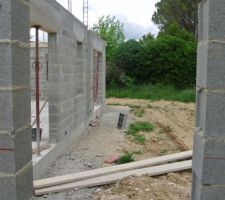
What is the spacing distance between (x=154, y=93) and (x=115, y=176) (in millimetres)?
17363

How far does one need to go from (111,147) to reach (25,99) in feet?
20.6

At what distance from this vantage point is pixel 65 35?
845cm

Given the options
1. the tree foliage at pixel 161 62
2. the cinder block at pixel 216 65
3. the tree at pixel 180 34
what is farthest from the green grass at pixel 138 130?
the tree at pixel 180 34

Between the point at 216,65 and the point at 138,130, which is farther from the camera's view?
the point at 138,130

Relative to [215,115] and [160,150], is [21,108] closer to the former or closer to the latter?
[215,115]

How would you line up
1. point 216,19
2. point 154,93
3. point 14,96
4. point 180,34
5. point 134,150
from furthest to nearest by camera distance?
point 180,34
point 154,93
point 134,150
point 216,19
point 14,96

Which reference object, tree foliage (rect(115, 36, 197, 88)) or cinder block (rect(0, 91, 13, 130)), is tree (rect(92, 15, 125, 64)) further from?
cinder block (rect(0, 91, 13, 130))

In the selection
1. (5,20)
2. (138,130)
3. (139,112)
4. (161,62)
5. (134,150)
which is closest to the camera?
(5,20)

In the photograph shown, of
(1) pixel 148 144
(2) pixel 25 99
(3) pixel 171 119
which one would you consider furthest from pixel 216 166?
(3) pixel 171 119

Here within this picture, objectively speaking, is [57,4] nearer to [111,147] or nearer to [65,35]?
[65,35]

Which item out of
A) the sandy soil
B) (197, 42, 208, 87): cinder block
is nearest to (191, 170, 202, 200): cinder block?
(197, 42, 208, 87): cinder block

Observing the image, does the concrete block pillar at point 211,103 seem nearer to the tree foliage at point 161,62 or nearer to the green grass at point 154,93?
the green grass at point 154,93

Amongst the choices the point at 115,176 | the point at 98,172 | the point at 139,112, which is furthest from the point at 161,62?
the point at 115,176

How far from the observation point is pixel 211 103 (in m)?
3.11
